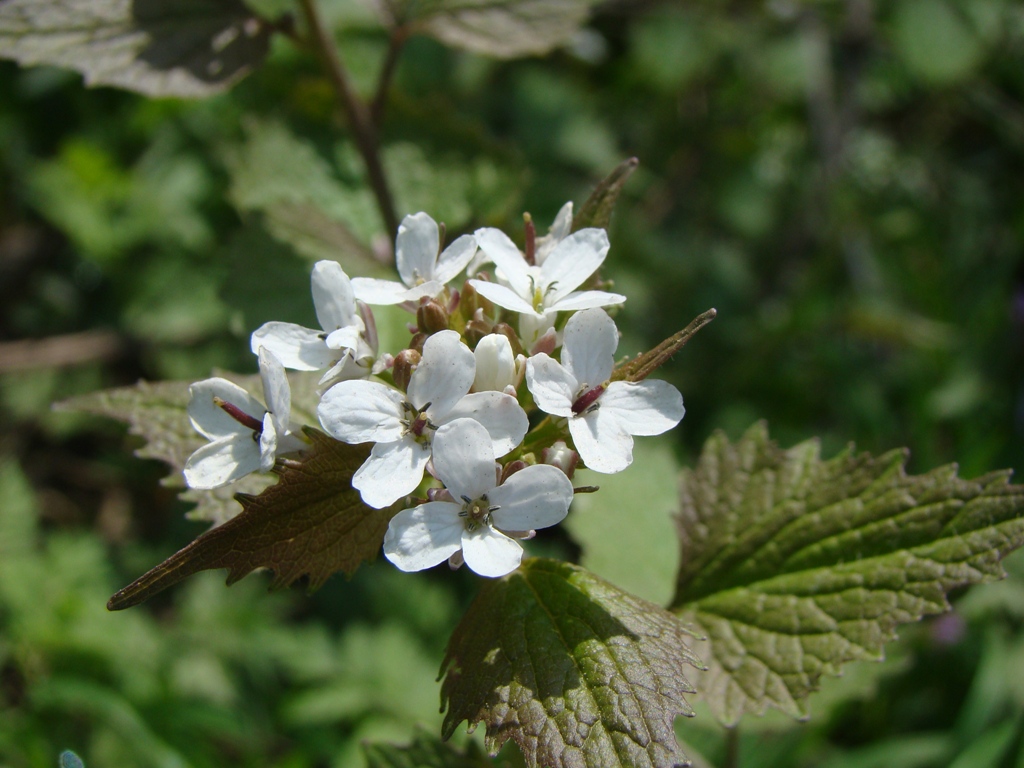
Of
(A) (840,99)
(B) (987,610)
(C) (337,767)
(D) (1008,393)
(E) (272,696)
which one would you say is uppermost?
(A) (840,99)

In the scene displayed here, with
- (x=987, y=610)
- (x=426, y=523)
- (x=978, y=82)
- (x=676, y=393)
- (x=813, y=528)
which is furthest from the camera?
(x=978, y=82)

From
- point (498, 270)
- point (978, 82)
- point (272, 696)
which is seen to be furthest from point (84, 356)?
point (978, 82)

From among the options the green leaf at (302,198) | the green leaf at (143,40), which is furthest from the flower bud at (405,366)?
the green leaf at (143,40)

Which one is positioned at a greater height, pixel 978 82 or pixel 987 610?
pixel 978 82

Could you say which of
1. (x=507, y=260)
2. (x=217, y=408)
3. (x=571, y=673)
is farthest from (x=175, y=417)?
(x=571, y=673)

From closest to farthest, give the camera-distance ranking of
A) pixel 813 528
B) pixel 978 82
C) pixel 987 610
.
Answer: pixel 813 528
pixel 987 610
pixel 978 82

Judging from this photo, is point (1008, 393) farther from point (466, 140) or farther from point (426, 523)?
point (426, 523)

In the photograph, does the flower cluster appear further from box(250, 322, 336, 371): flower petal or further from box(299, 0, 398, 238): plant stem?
box(299, 0, 398, 238): plant stem
